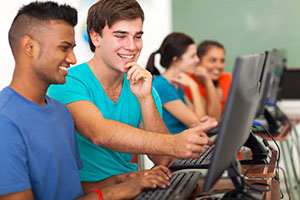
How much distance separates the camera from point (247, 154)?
1.88m

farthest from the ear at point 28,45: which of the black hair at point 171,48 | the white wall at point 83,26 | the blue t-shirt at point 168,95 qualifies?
the black hair at point 171,48

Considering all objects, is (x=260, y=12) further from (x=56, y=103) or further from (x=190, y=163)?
(x=56, y=103)

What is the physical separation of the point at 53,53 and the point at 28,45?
75 millimetres

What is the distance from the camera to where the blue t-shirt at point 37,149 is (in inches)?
43.0

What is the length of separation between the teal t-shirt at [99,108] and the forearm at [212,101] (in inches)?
78.9

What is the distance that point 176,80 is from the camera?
3.27 m

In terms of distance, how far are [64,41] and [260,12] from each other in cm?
407

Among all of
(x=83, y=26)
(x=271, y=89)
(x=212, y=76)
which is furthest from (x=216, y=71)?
(x=83, y=26)

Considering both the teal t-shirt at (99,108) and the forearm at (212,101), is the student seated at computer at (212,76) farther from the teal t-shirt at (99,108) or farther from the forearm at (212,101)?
the teal t-shirt at (99,108)

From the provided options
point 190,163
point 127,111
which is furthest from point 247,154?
point 127,111

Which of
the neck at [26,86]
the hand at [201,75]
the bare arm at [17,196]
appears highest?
the neck at [26,86]

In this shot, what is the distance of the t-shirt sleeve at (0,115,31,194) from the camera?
42.5 inches

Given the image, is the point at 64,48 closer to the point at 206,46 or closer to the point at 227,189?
the point at 227,189

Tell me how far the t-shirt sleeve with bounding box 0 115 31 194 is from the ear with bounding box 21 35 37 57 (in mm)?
211
